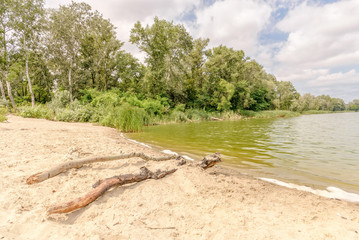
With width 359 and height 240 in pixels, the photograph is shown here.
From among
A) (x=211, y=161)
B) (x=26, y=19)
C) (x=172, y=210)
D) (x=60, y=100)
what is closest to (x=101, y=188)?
(x=172, y=210)

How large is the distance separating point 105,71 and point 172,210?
28.9 meters

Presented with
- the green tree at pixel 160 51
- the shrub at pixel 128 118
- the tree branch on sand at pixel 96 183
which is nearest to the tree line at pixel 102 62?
the green tree at pixel 160 51

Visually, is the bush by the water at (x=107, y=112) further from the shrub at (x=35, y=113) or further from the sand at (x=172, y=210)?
the sand at (x=172, y=210)

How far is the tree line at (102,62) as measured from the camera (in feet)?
69.3

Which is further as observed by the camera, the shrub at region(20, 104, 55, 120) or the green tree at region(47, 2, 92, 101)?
the green tree at region(47, 2, 92, 101)

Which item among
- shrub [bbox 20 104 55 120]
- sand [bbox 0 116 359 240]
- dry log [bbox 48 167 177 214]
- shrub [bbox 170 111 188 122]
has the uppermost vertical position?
shrub [bbox 20 104 55 120]

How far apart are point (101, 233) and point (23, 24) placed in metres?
27.3

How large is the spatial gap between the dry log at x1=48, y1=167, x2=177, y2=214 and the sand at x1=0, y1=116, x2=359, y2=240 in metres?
0.08

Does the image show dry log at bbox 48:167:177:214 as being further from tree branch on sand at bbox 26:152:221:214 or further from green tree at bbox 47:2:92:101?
green tree at bbox 47:2:92:101

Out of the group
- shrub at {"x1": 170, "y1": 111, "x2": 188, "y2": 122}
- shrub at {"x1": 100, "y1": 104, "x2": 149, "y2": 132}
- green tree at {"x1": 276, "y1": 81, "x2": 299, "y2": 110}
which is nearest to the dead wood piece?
shrub at {"x1": 100, "y1": 104, "x2": 149, "y2": 132}

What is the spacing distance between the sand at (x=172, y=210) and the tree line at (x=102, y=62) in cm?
1811

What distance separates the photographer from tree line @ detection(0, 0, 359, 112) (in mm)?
21109

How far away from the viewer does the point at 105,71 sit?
27.4m

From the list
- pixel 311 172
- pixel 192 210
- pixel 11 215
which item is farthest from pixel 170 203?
pixel 311 172
